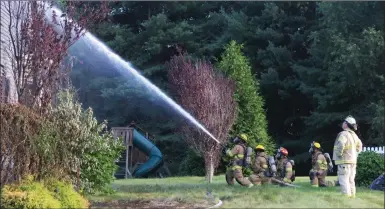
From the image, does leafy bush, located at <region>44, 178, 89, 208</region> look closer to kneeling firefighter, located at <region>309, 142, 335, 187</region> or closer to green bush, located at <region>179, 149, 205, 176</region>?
kneeling firefighter, located at <region>309, 142, 335, 187</region>

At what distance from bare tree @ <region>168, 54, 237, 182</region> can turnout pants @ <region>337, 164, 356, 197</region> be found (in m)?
5.74

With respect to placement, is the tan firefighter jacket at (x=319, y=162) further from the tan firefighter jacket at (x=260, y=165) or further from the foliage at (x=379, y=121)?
the foliage at (x=379, y=121)

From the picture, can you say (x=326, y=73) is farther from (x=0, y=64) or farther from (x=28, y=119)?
(x=28, y=119)

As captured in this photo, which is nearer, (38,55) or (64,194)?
(64,194)

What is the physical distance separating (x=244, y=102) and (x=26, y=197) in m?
12.3

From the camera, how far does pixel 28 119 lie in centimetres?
847

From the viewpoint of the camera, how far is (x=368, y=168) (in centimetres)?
1334

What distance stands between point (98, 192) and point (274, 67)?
18.0m

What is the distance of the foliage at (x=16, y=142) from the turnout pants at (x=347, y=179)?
5.57 metres

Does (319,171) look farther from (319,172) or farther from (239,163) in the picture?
(239,163)

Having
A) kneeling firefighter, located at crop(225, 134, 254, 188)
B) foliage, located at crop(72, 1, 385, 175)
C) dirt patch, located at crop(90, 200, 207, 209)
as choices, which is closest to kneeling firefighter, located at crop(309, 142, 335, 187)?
kneeling firefighter, located at crop(225, 134, 254, 188)

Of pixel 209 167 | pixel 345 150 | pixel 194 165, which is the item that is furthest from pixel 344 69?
pixel 345 150

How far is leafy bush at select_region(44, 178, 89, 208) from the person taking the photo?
27.2 ft

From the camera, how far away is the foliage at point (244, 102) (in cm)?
→ 1877
